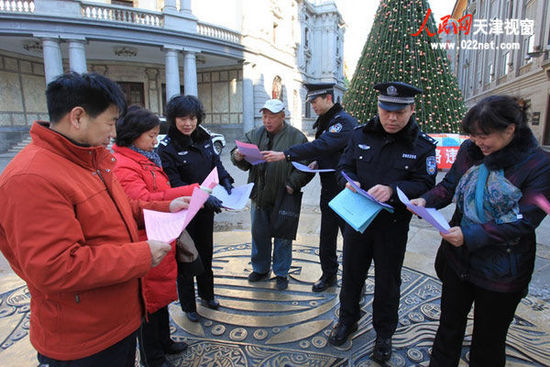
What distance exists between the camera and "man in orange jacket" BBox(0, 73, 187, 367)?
1.09 m

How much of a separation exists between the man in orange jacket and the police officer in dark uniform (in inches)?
72.0

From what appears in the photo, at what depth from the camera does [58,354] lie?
1269mm

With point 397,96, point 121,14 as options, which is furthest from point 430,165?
point 121,14

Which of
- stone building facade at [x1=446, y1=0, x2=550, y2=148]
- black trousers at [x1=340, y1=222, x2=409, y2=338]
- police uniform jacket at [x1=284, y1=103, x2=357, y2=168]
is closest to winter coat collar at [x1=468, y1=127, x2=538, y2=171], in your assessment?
black trousers at [x1=340, y1=222, x2=409, y2=338]

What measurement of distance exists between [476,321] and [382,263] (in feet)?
2.13

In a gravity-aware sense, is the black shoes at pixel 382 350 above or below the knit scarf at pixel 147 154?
below

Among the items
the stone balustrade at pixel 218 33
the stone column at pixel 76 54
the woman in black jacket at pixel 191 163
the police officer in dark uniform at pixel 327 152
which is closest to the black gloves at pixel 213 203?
the woman in black jacket at pixel 191 163

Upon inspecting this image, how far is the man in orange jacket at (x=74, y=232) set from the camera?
3.59 feet

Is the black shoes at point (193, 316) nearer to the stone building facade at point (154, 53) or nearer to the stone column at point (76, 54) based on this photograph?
the stone building facade at point (154, 53)

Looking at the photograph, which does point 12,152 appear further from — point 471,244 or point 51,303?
point 471,244

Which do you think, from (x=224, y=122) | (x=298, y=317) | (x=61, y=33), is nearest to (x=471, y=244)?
(x=298, y=317)

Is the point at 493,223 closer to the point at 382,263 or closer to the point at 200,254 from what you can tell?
the point at 382,263

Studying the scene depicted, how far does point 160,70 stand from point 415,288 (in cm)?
2044

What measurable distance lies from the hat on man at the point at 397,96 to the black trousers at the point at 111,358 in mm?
2001
